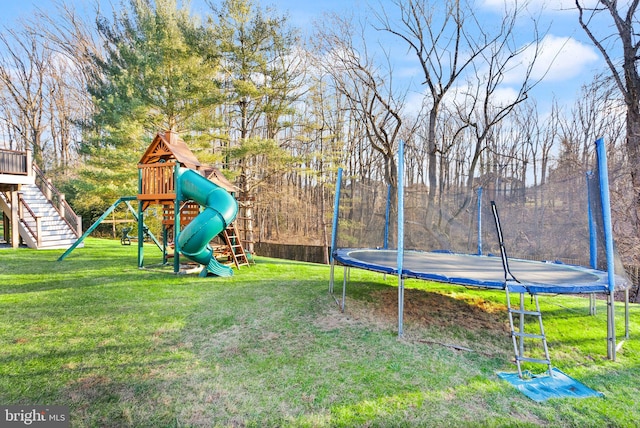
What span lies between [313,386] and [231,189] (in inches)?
249

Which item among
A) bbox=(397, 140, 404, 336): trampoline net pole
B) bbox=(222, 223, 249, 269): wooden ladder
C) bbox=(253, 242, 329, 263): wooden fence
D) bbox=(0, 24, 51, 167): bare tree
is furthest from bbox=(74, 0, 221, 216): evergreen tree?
bbox=(0, 24, 51, 167): bare tree

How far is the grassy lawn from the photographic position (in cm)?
237

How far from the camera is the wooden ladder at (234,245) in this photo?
25.3 ft

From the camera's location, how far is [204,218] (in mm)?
5809

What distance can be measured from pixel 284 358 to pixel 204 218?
3391 mm

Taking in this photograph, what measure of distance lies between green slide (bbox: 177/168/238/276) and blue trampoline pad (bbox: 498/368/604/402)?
187 inches

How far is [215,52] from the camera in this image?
11516 mm

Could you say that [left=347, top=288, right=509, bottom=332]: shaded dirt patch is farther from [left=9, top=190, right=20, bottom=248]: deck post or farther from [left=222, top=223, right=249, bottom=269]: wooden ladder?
[left=9, top=190, right=20, bottom=248]: deck post

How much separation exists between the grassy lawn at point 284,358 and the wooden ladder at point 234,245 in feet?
6.68

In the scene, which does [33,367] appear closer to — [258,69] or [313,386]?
[313,386]

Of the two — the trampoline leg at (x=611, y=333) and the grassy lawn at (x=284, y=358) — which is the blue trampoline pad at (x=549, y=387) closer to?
the grassy lawn at (x=284, y=358)

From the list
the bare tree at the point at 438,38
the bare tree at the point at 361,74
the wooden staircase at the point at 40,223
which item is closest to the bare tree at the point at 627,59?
the bare tree at the point at 438,38

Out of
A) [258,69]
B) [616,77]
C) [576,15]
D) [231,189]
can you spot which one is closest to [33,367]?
[231,189]

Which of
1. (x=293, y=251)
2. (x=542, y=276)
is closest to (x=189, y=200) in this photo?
(x=542, y=276)
